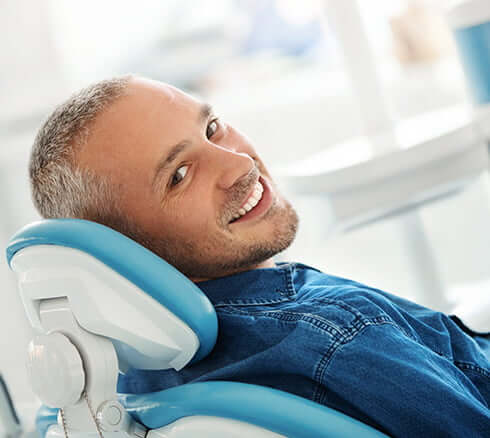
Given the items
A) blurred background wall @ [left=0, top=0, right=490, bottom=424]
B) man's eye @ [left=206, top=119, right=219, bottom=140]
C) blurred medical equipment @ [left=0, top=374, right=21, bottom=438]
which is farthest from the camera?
blurred background wall @ [left=0, top=0, right=490, bottom=424]

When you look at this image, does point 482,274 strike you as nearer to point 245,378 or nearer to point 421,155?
point 421,155

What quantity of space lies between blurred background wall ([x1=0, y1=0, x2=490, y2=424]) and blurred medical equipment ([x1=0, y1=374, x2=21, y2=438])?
4.62ft

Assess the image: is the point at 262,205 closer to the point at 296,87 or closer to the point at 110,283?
the point at 110,283

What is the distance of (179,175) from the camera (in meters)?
0.97

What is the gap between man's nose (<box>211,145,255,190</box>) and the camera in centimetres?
97

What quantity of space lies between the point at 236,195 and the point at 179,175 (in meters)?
0.08

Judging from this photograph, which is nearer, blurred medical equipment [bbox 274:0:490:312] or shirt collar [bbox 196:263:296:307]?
shirt collar [bbox 196:263:296:307]

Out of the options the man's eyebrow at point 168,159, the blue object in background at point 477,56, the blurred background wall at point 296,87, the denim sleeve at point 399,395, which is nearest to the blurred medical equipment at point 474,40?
the blue object in background at point 477,56

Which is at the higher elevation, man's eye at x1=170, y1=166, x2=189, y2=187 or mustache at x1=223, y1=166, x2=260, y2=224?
man's eye at x1=170, y1=166, x2=189, y2=187

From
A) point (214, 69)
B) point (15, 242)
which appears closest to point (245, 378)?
point (15, 242)

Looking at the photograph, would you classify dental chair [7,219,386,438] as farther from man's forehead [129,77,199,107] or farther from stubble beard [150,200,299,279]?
man's forehead [129,77,199,107]

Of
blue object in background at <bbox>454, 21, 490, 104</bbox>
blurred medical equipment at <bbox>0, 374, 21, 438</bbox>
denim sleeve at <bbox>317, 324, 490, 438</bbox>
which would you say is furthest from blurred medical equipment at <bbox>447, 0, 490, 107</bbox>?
blurred medical equipment at <bbox>0, 374, 21, 438</bbox>

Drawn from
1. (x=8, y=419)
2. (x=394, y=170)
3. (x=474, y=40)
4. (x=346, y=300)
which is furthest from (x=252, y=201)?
(x=474, y=40)

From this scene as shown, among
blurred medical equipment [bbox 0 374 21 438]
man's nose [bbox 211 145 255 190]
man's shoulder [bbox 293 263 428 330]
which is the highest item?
man's nose [bbox 211 145 255 190]
